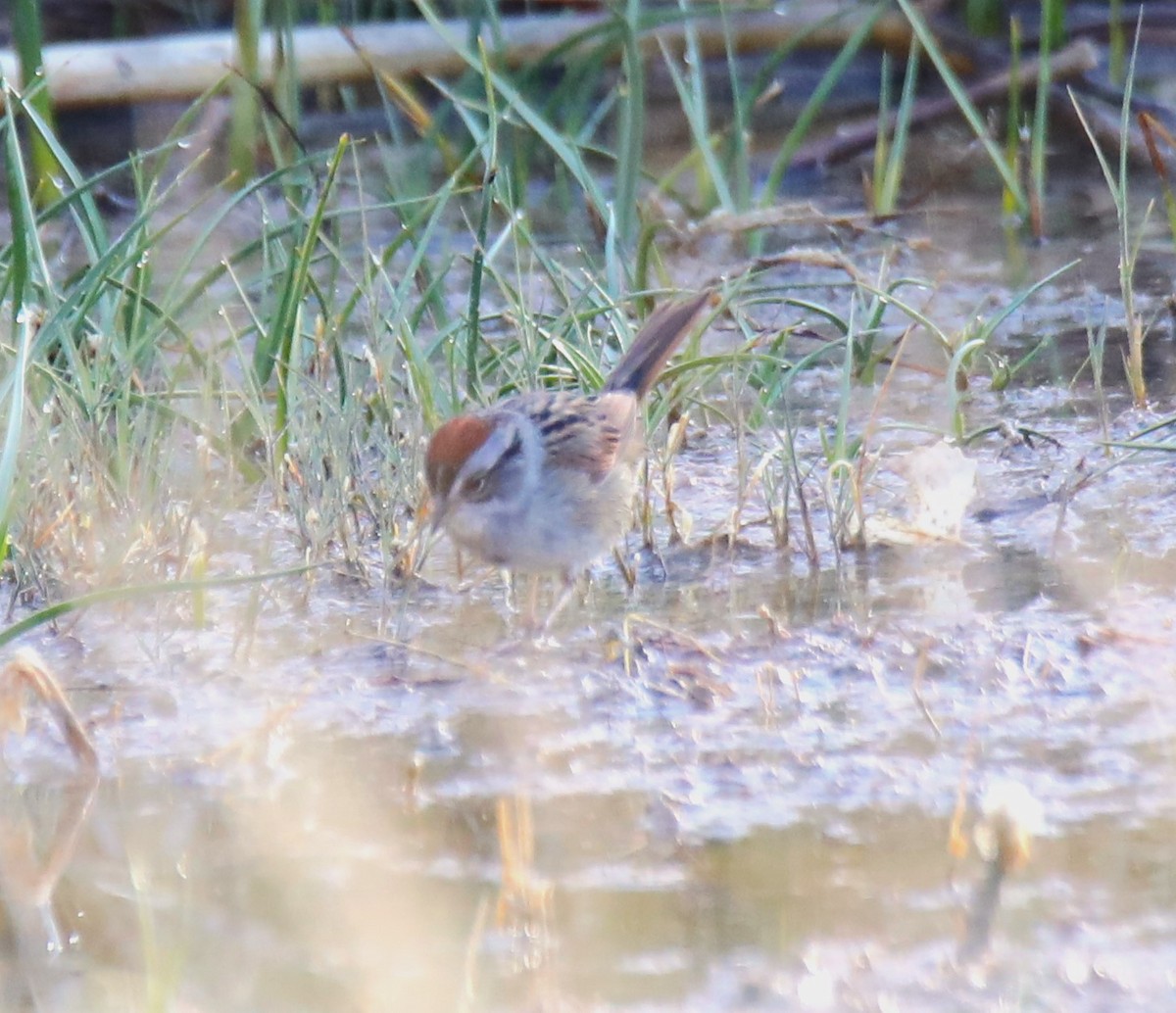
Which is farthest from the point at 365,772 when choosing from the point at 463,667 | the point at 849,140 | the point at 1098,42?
the point at 1098,42

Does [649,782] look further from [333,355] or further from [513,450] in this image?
[333,355]

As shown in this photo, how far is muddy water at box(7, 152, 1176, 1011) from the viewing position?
253 centimetres

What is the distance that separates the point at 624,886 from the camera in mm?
2791

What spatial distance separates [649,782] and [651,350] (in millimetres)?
1766

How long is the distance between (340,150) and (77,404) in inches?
33.4

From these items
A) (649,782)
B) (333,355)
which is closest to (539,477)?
(333,355)

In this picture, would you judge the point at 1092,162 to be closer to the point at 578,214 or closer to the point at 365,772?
the point at 578,214

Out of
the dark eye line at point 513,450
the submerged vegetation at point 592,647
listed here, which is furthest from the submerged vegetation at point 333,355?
the dark eye line at point 513,450

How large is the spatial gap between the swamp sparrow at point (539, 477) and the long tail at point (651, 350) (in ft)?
0.27

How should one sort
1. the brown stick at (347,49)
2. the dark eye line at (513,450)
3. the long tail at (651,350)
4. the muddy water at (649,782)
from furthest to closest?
the brown stick at (347,49) → the long tail at (651,350) → the dark eye line at (513,450) → the muddy water at (649,782)

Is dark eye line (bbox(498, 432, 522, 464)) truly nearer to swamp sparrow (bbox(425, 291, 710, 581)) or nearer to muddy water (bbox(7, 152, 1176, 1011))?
swamp sparrow (bbox(425, 291, 710, 581))

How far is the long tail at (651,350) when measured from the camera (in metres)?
4.72

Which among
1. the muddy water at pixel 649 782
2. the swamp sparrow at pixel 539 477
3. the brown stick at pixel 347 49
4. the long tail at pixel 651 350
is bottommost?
the muddy water at pixel 649 782

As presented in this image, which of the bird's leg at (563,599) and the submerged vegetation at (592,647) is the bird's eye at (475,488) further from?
the bird's leg at (563,599)
